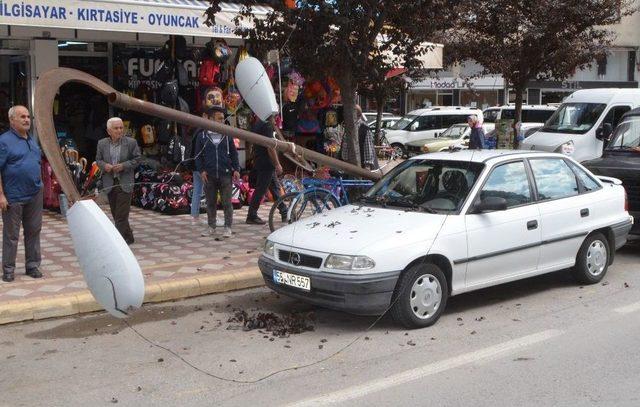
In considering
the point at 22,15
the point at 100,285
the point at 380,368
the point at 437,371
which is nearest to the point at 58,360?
the point at 100,285

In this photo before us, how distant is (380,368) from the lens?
5551mm

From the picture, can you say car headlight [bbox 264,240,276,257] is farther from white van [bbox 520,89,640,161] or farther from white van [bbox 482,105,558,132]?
white van [bbox 482,105,558,132]

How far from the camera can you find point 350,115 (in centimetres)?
1086

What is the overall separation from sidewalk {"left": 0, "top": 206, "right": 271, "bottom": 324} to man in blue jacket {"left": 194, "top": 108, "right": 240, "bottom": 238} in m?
0.45

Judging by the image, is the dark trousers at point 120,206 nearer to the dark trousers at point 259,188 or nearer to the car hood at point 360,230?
the dark trousers at point 259,188

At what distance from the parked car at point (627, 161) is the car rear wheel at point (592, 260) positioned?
174 centimetres

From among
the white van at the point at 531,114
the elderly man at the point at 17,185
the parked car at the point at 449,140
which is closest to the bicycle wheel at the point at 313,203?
the elderly man at the point at 17,185

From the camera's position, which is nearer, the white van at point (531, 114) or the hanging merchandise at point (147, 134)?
the hanging merchandise at point (147, 134)

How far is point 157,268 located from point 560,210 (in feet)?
14.9

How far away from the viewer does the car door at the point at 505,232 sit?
22.6 ft

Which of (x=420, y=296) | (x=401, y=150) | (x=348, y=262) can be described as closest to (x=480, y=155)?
(x=420, y=296)

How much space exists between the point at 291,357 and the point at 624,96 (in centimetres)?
1362

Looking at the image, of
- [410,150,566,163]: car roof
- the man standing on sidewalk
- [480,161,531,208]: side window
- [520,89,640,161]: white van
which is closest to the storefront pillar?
the man standing on sidewalk

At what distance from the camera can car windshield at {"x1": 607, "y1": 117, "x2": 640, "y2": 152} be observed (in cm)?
1104
